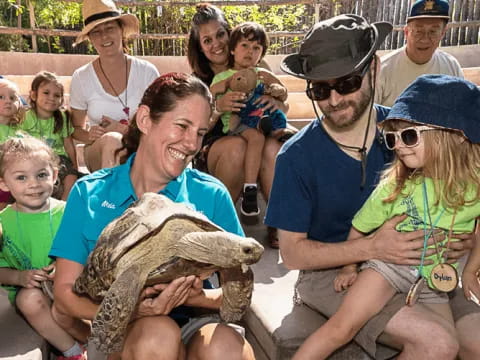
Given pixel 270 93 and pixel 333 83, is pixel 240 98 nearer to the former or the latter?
pixel 270 93

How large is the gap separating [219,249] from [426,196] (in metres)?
0.92

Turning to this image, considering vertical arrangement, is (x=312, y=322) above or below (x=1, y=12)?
below

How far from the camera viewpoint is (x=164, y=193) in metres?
1.91

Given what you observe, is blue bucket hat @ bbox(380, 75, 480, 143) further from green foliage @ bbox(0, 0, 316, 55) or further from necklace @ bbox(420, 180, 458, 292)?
green foliage @ bbox(0, 0, 316, 55)

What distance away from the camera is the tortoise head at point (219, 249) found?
58.4 inches

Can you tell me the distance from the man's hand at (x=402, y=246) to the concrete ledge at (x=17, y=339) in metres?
1.50

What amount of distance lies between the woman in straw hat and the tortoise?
2075mm

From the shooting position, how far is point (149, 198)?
166 centimetres

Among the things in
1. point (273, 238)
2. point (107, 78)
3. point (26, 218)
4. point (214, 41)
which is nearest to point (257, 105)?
point (214, 41)

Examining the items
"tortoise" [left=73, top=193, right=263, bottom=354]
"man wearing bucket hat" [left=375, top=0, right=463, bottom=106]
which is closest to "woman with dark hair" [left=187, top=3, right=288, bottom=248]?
"man wearing bucket hat" [left=375, top=0, right=463, bottom=106]

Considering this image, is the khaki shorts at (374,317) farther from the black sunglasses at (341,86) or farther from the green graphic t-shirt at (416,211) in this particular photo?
the black sunglasses at (341,86)

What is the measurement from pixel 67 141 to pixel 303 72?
252cm

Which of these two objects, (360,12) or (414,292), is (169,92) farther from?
(360,12)

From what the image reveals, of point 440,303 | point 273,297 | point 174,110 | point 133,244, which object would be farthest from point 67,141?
point 440,303
